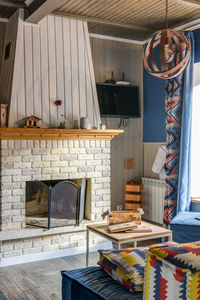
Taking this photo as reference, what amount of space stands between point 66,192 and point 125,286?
7.73 ft

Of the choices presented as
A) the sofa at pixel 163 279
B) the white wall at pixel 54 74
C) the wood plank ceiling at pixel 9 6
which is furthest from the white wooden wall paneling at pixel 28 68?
the sofa at pixel 163 279

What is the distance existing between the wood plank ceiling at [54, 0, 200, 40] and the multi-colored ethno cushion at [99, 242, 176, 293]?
2.86m

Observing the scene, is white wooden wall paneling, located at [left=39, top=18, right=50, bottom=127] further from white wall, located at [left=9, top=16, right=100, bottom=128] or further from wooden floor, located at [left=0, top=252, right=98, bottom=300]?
wooden floor, located at [left=0, top=252, right=98, bottom=300]

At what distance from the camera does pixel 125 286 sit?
200 cm

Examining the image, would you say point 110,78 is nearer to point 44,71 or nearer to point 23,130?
point 44,71

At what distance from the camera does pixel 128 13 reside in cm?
438

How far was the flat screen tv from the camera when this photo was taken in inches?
198

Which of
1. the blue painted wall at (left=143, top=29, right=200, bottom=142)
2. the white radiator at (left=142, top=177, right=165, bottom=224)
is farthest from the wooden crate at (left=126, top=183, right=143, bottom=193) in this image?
the blue painted wall at (left=143, top=29, right=200, bottom=142)

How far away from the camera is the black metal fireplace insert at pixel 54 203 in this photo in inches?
164

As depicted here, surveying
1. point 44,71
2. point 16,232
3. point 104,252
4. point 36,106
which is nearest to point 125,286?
point 104,252

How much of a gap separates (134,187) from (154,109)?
1.18 meters

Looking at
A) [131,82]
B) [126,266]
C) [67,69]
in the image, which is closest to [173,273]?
[126,266]

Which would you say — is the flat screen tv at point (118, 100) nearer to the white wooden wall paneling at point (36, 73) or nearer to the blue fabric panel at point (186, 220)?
the white wooden wall paneling at point (36, 73)

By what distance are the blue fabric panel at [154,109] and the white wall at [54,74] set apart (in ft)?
3.73
